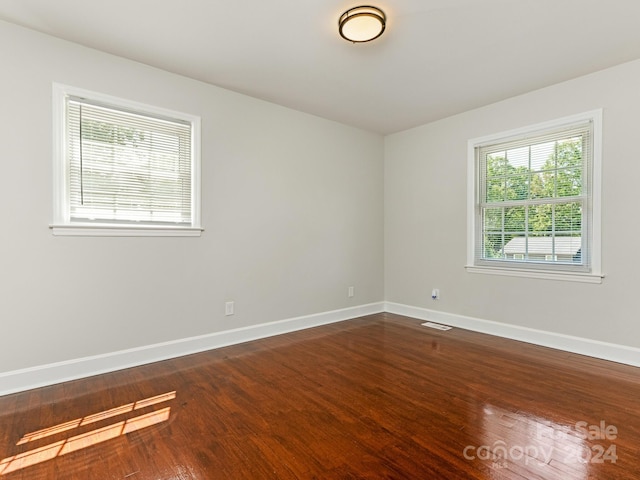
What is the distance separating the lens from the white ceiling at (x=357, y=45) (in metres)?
2.24

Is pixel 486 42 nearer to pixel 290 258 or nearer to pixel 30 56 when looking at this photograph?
pixel 290 258

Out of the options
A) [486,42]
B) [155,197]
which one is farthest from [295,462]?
[486,42]

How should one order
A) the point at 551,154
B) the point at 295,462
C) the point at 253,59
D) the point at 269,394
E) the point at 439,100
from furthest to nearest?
the point at 439,100, the point at 551,154, the point at 253,59, the point at 269,394, the point at 295,462

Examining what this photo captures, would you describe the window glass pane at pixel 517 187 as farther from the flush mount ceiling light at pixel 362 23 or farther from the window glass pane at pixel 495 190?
the flush mount ceiling light at pixel 362 23

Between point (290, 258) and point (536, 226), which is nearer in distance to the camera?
point (536, 226)

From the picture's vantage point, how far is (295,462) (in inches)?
65.9

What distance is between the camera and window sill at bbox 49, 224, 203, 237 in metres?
2.62

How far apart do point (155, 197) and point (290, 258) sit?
1.59 metres

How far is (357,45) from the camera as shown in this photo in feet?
8.71

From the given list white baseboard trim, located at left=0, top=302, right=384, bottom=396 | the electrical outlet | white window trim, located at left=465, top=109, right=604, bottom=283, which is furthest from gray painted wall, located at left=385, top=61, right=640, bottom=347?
the electrical outlet

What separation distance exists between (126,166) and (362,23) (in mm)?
2222

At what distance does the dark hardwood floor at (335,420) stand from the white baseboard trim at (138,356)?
99 millimetres

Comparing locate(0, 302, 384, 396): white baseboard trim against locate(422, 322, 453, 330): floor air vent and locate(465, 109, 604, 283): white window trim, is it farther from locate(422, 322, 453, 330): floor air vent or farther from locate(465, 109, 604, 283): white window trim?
locate(465, 109, 604, 283): white window trim

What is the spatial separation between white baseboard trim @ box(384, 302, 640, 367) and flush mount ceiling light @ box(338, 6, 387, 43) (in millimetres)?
3231
